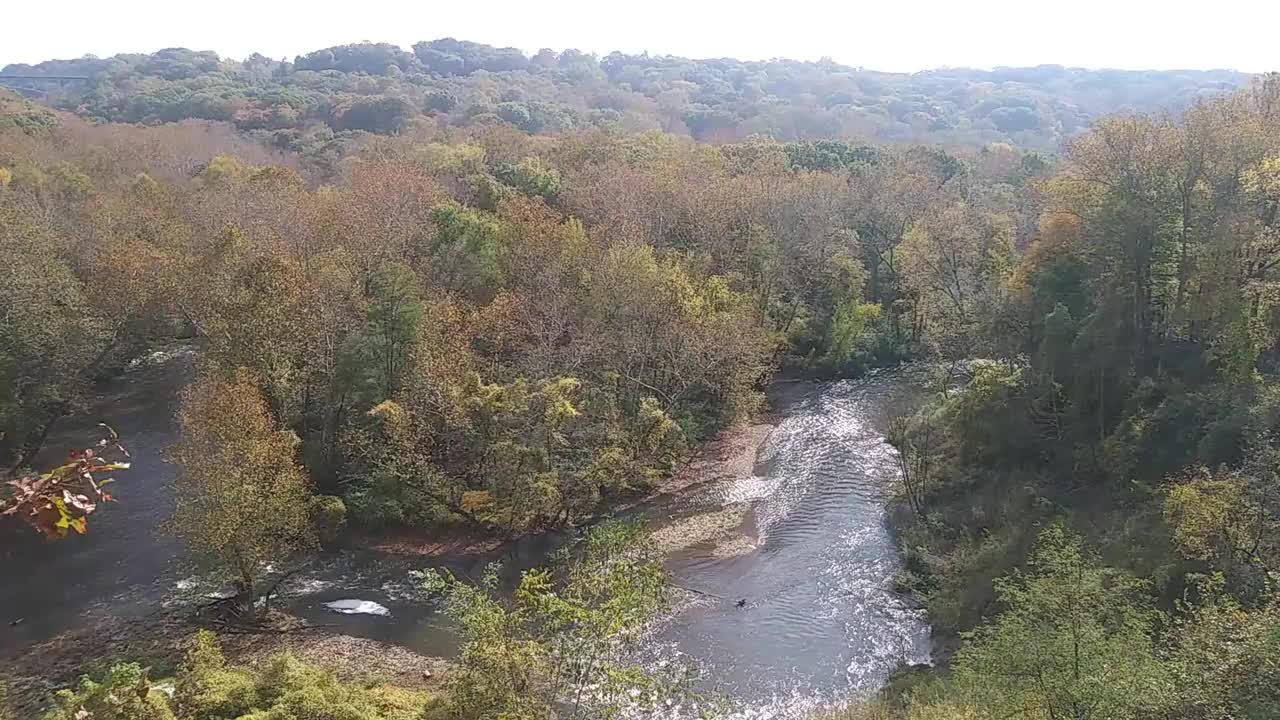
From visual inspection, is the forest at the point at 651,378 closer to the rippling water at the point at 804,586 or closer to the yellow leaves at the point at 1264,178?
the yellow leaves at the point at 1264,178

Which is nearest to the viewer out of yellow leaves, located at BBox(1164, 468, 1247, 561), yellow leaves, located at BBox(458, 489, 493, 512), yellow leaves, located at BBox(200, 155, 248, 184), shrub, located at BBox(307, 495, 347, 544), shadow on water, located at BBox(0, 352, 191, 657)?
yellow leaves, located at BBox(1164, 468, 1247, 561)

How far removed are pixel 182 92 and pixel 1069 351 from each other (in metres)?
128

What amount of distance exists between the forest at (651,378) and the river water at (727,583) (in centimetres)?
169

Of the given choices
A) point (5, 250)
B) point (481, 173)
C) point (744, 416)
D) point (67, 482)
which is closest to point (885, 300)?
point (744, 416)

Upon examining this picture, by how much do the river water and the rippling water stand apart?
57mm

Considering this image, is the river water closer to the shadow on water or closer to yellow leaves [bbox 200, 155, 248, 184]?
the shadow on water

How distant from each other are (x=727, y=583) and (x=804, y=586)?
2.91m

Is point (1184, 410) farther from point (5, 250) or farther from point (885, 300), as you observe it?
point (5, 250)

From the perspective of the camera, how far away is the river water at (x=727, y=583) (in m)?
26.2

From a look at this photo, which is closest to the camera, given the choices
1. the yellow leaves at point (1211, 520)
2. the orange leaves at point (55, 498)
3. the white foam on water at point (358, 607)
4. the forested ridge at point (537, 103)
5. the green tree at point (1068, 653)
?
the orange leaves at point (55, 498)

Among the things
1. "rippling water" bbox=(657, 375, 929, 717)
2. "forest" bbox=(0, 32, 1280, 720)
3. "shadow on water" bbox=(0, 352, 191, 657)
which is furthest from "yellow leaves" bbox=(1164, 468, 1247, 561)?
"shadow on water" bbox=(0, 352, 191, 657)

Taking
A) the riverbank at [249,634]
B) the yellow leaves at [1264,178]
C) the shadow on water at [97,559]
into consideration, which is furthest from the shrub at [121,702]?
the yellow leaves at [1264,178]

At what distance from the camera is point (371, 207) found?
46.4m

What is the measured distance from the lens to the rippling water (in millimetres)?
25516
